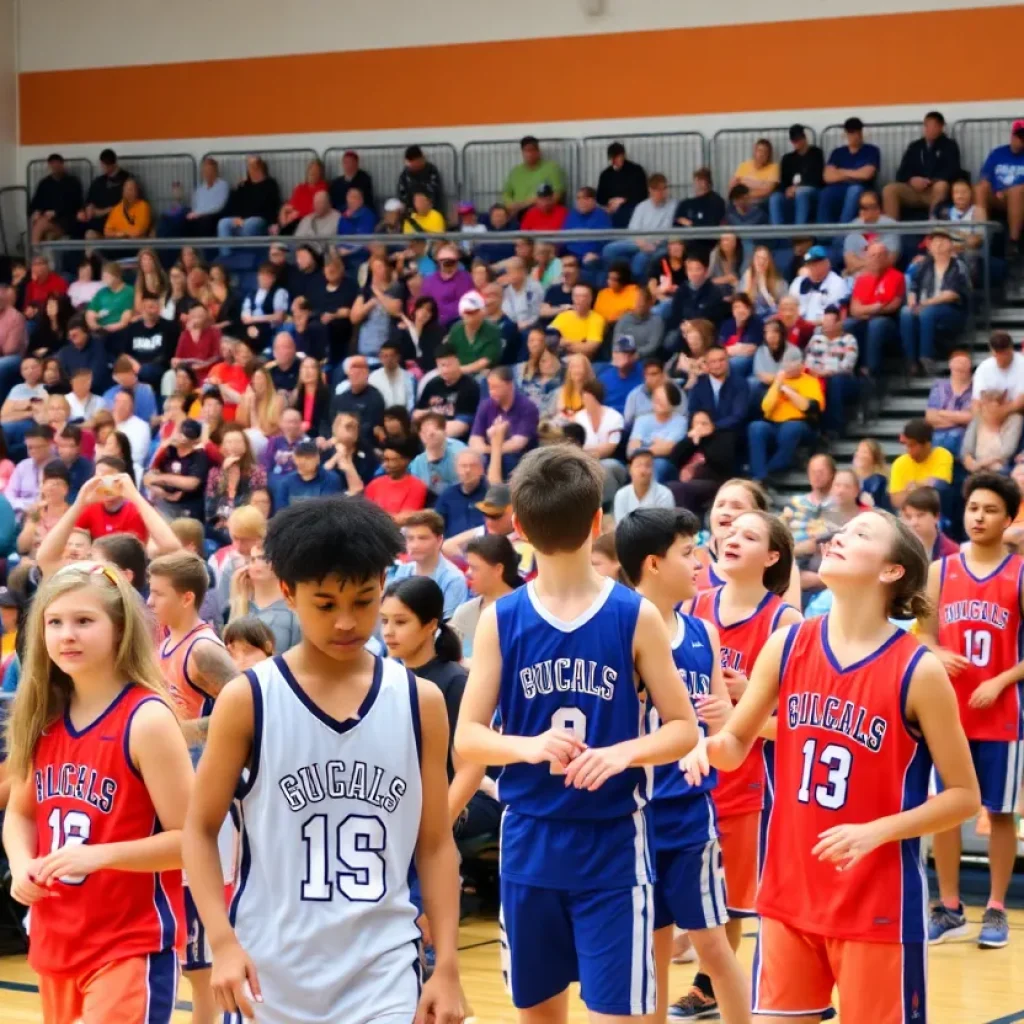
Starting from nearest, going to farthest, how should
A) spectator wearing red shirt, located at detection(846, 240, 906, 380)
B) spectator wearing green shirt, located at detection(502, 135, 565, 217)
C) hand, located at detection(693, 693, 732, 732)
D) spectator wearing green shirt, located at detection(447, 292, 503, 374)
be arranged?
hand, located at detection(693, 693, 732, 732), spectator wearing red shirt, located at detection(846, 240, 906, 380), spectator wearing green shirt, located at detection(447, 292, 503, 374), spectator wearing green shirt, located at detection(502, 135, 565, 217)

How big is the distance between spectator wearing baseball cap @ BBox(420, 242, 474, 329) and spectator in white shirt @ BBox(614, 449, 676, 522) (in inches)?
159

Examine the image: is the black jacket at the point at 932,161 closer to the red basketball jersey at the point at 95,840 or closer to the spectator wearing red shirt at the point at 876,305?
the spectator wearing red shirt at the point at 876,305

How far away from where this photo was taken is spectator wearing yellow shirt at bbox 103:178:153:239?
1938 centimetres

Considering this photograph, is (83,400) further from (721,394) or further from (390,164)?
(721,394)

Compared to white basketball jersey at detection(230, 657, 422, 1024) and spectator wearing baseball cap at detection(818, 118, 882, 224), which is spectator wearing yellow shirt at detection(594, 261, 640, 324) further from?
white basketball jersey at detection(230, 657, 422, 1024)

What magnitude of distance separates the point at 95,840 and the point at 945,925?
465cm

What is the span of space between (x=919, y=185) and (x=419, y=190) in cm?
511

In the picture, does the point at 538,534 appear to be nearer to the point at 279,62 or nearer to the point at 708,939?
the point at 708,939

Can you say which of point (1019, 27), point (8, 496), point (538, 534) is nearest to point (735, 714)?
point (538, 534)

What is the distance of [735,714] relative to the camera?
14.4ft

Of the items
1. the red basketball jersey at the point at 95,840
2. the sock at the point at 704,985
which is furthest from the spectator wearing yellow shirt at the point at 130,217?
the red basketball jersey at the point at 95,840

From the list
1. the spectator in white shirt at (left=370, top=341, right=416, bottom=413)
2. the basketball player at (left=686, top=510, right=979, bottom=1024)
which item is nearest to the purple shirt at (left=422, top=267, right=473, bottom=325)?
the spectator in white shirt at (left=370, top=341, right=416, bottom=413)

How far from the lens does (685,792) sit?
5.18m

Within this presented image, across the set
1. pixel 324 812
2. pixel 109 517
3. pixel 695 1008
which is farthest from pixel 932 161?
pixel 324 812
